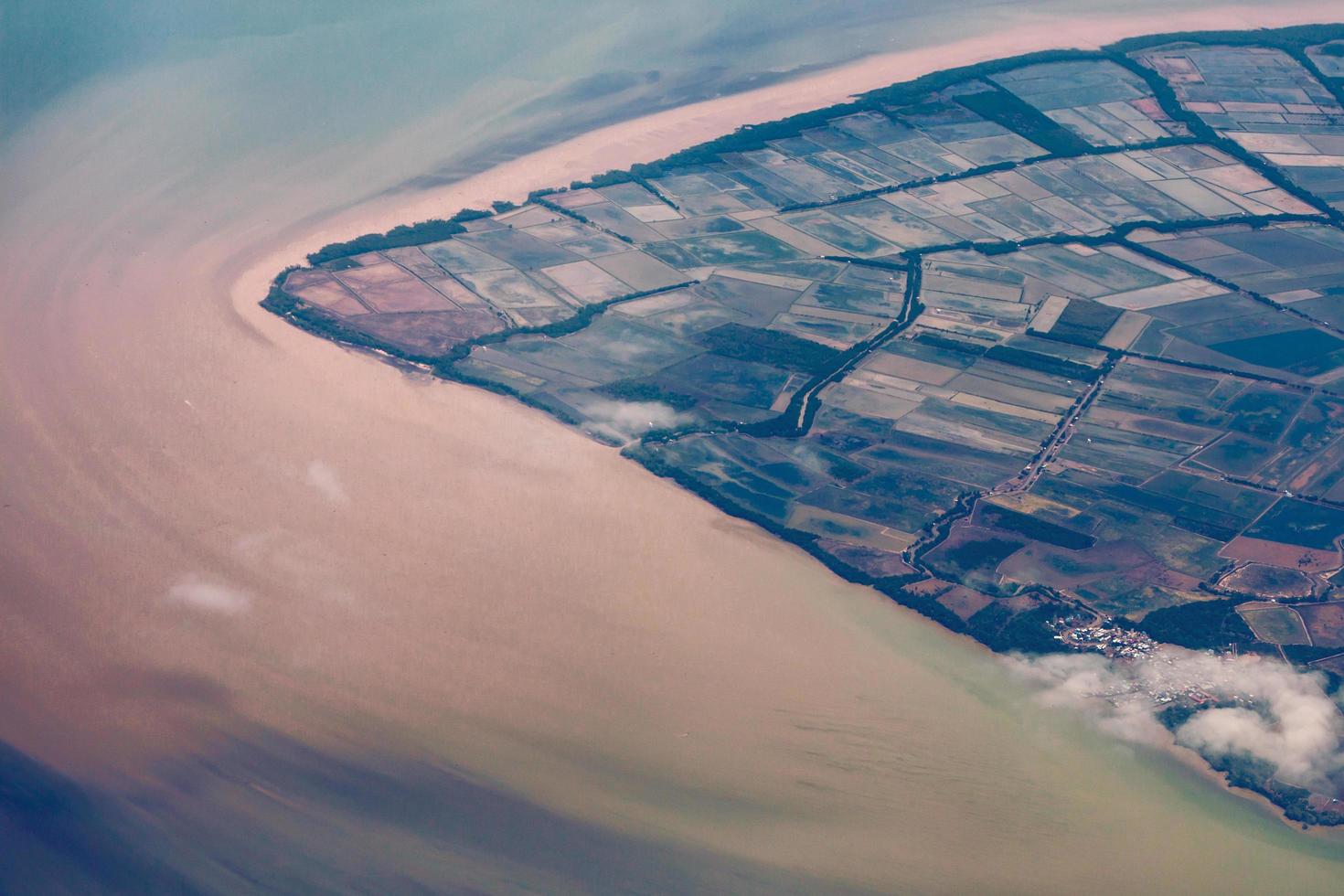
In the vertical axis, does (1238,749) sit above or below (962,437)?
below

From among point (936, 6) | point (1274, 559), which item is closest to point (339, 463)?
point (1274, 559)

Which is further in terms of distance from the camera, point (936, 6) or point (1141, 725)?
point (936, 6)

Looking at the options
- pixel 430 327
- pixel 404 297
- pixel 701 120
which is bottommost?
pixel 430 327

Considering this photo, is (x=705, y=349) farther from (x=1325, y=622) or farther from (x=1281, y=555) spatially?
(x=1325, y=622)

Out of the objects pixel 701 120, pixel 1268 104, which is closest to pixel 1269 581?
pixel 701 120

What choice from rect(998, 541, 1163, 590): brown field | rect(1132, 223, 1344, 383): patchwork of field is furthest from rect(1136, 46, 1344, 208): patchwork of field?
rect(998, 541, 1163, 590): brown field

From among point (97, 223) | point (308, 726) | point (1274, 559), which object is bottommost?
point (308, 726)

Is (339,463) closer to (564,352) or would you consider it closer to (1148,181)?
(564,352)

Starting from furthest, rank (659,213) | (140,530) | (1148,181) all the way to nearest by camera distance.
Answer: (1148,181), (659,213), (140,530)
